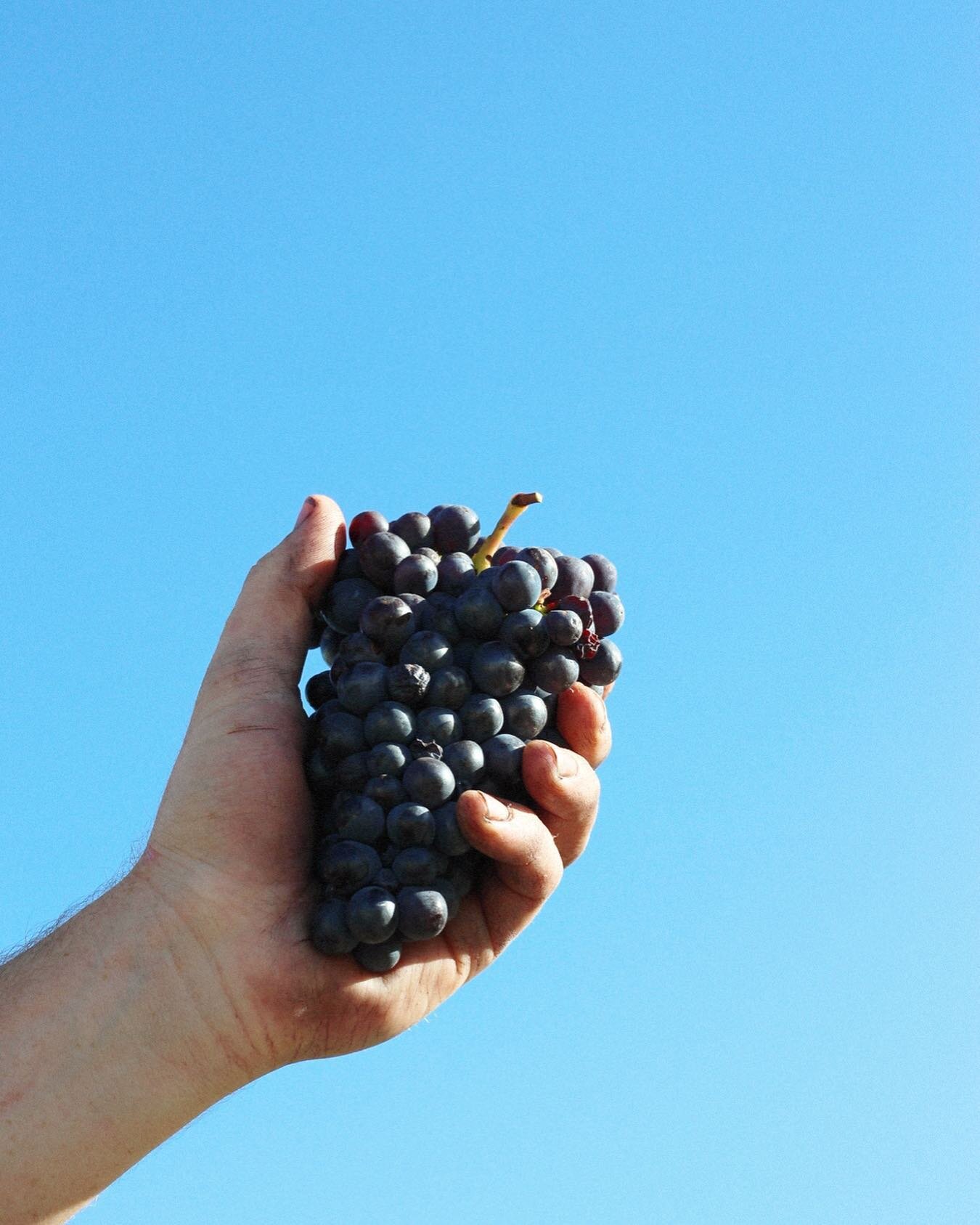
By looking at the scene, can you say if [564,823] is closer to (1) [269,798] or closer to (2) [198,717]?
(1) [269,798]

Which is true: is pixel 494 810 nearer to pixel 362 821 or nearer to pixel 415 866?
pixel 415 866

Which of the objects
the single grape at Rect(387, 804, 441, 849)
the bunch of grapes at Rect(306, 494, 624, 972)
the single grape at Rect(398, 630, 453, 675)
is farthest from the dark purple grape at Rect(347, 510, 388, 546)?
the single grape at Rect(387, 804, 441, 849)

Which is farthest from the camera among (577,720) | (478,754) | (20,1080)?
(577,720)

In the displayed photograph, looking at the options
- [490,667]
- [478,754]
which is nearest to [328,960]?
[478,754]

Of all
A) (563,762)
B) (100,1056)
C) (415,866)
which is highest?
(563,762)

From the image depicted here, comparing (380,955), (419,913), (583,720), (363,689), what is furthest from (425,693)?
(380,955)

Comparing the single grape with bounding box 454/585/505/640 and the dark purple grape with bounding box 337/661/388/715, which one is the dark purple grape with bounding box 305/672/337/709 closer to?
the dark purple grape with bounding box 337/661/388/715

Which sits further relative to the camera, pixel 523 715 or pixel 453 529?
pixel 453 529
